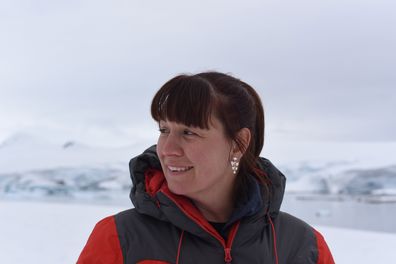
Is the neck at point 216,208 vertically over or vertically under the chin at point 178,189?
under

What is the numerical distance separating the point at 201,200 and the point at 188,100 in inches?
9.6

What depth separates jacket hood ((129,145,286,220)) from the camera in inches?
42.2

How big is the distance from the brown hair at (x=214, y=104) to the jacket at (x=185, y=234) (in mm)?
113

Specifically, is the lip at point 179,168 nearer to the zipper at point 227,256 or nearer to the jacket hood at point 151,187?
the jacket hood at point 151,187

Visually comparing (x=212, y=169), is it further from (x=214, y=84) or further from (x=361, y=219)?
(x=361, y=219)

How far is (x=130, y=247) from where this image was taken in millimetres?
1023

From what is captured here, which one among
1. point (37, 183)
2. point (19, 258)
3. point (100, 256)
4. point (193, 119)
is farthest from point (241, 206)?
point (37, 183)

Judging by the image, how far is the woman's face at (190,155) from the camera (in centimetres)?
109

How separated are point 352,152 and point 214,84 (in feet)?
45.7

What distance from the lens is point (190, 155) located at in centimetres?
109

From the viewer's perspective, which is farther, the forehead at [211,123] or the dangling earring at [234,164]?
the dangling earring at [234,164]

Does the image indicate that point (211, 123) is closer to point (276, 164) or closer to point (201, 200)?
point (201, 200)

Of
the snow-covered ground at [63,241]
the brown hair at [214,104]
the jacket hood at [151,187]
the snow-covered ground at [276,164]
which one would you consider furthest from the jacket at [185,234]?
the snow-covered ground at [276,164]

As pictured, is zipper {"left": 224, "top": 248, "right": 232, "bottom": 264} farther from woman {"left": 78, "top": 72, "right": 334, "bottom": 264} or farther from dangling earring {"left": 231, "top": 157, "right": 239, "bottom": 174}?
dangling earring {"left": 231, "top": 157, "right": 239, "bottom": 174}
